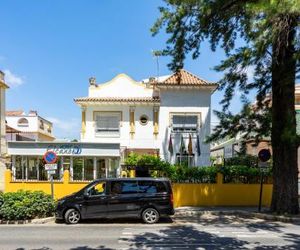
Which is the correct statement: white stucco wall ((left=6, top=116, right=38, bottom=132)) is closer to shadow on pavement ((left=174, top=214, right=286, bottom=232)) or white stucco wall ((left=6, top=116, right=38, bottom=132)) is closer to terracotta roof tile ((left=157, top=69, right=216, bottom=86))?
terracotta roof tile ((left=157, top=69, right=216, bottom=86))

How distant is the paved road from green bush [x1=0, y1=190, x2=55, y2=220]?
2.99 feet

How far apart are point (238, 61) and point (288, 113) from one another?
305 centimetres

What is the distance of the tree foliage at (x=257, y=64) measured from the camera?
15.6 meters

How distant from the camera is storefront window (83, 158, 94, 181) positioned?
2522 cm

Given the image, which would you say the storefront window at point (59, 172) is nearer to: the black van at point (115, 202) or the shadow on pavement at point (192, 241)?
the black van at point (115, 202)

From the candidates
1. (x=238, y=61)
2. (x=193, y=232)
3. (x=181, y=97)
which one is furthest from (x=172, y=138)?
→ (x=193, y=232)

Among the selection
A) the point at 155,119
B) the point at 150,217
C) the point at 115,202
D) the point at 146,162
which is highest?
the point at 155,119

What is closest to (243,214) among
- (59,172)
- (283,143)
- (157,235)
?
(283,143)

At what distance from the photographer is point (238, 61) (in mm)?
19297

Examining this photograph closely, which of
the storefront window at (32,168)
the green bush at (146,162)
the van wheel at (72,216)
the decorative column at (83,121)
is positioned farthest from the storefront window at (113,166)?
the van wheel at (72,216)

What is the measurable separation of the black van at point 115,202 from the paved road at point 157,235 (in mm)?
408

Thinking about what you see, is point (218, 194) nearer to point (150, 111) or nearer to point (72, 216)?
point (72, 216)

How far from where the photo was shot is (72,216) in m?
16.7

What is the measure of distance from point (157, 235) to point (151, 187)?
3.85 meters
